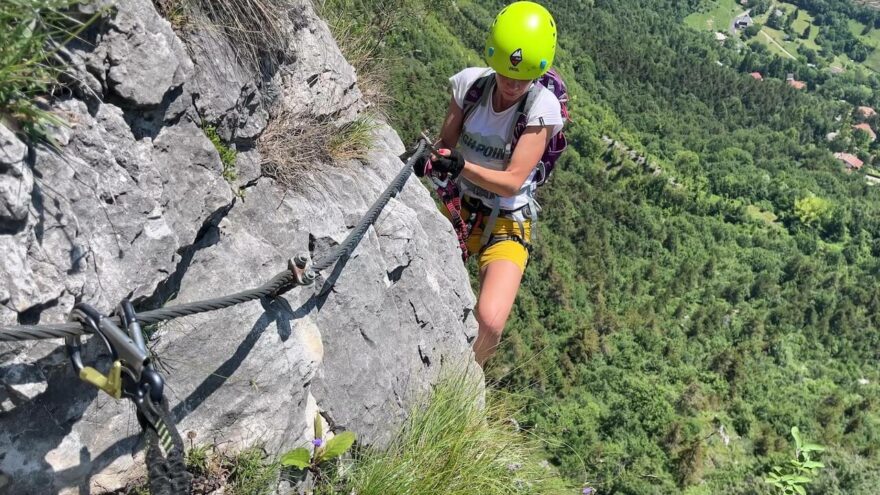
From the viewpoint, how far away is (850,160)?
106 m

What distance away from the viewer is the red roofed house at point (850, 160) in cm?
10362

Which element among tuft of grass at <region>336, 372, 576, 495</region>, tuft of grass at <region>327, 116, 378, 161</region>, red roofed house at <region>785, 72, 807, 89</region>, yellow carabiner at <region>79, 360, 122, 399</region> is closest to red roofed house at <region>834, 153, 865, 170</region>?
red roofed house at <region>785, 72, 807, 89</region>

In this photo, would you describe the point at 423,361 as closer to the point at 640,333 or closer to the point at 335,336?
the point at 335,336

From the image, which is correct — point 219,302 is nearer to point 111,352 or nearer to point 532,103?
point 111,352

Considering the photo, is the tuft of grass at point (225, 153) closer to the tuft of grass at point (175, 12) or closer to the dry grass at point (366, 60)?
the tuft of grass at point (175, 12)

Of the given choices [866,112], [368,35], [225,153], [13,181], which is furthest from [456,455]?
[866,112]

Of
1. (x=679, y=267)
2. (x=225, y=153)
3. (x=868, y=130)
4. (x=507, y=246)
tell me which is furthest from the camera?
(x=868, y=130)

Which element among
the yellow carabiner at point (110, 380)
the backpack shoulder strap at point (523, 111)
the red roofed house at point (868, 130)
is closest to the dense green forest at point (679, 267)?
the backpack shoulder strap at point (523, 111)

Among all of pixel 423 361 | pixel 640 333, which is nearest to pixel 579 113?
pixel 640 333

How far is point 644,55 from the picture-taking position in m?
115

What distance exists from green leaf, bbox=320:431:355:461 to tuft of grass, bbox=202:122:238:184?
1183mm

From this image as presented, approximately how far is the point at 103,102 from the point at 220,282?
30.6 inches

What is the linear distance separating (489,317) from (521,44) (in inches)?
68.9

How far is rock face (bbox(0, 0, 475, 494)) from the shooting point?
184 cm
